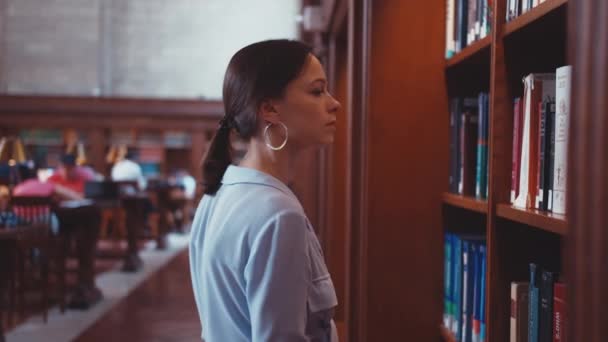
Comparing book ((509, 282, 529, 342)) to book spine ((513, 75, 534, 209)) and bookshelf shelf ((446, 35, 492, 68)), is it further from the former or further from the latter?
bookshelf shelf ((446, 35, 492, 68))

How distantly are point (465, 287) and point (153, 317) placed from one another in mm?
3930

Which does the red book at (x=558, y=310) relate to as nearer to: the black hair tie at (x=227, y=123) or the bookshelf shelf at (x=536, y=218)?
the bookshelf shelf at (x=536, y=218)

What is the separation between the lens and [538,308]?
135 centimetres

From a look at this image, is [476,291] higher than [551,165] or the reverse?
the reverse

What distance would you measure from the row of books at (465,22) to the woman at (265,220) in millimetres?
630

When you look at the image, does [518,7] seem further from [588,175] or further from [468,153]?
[588,175]

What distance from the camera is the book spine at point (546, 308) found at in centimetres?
129

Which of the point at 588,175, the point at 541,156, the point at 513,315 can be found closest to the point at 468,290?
the point at 513,315

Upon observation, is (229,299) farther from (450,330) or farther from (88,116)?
(88,116)

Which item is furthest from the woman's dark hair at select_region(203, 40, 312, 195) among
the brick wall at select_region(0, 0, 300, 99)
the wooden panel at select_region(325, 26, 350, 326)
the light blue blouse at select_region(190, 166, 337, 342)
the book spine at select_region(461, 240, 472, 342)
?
the brick wall at select_region(0, 0, 300, 99)

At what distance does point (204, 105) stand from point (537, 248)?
35.2 feet

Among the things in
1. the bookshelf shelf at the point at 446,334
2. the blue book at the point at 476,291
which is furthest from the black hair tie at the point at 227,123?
the bookshelf shelf at the point at 446,334

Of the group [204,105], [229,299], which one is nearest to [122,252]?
[204,105]

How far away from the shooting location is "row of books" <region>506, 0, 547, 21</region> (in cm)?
134
